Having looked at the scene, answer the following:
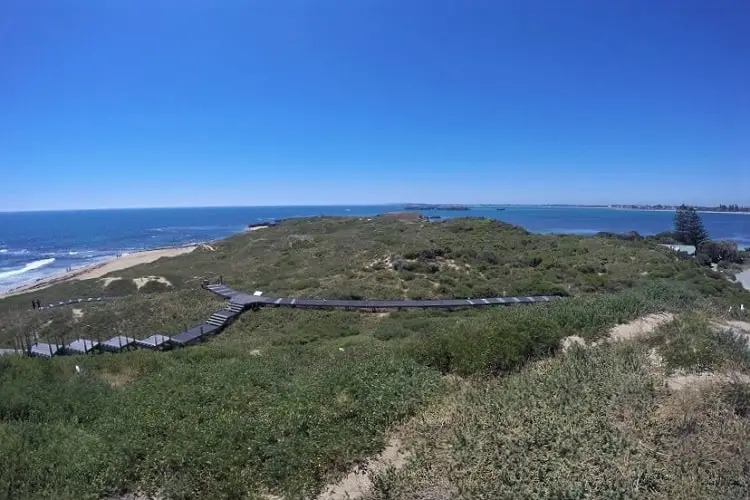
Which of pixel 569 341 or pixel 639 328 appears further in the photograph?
pixel 639 328

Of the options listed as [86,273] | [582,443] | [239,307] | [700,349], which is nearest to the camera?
[582,443]

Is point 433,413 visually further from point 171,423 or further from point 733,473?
point 171,423

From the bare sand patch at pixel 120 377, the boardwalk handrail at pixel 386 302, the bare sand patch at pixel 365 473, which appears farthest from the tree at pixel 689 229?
the bare sand patch at pixel 120 377

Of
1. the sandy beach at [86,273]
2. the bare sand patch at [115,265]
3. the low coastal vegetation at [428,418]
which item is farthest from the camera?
the bare sand patch at [115,265]

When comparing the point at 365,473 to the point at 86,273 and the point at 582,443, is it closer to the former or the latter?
the point at 582,443

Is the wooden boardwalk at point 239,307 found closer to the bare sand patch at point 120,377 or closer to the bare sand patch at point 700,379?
the bare sand patch at point 120,377

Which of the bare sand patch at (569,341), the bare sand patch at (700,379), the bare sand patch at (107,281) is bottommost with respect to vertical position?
the bare sand patch at (107,281)

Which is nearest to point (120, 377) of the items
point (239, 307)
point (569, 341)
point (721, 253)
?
point (569, 341)
